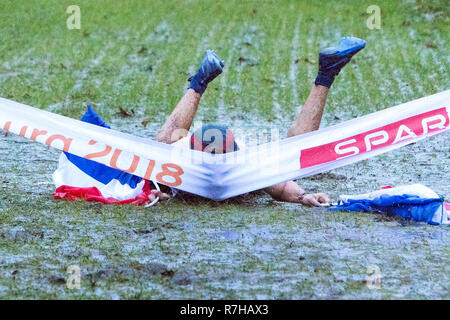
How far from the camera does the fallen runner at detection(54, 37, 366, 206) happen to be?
620cm

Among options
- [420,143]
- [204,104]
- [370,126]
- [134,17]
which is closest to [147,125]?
[204,104]

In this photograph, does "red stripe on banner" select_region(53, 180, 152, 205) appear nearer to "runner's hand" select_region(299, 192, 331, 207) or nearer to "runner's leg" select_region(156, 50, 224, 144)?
"runner's leg" select_region(156, 50, 224, 144)

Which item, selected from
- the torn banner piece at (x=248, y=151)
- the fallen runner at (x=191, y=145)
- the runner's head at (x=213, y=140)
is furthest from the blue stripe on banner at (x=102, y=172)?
the runner's head at (x=213, y=140)

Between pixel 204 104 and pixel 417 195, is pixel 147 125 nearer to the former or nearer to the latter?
pixel 204 104

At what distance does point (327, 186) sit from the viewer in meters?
6.92

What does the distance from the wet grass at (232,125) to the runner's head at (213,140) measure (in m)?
0.39

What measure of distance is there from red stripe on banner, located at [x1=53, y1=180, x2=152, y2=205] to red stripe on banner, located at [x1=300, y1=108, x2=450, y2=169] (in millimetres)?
1142

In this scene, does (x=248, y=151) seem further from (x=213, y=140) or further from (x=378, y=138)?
(x=378, y=138)

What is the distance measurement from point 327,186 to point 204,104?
3833 mm

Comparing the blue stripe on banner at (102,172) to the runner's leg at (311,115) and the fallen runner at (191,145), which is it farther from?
the runner's leg at (311,115)

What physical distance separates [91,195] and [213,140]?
96 cm

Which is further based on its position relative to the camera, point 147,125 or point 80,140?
point 147,125

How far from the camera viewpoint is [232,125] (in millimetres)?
9531
